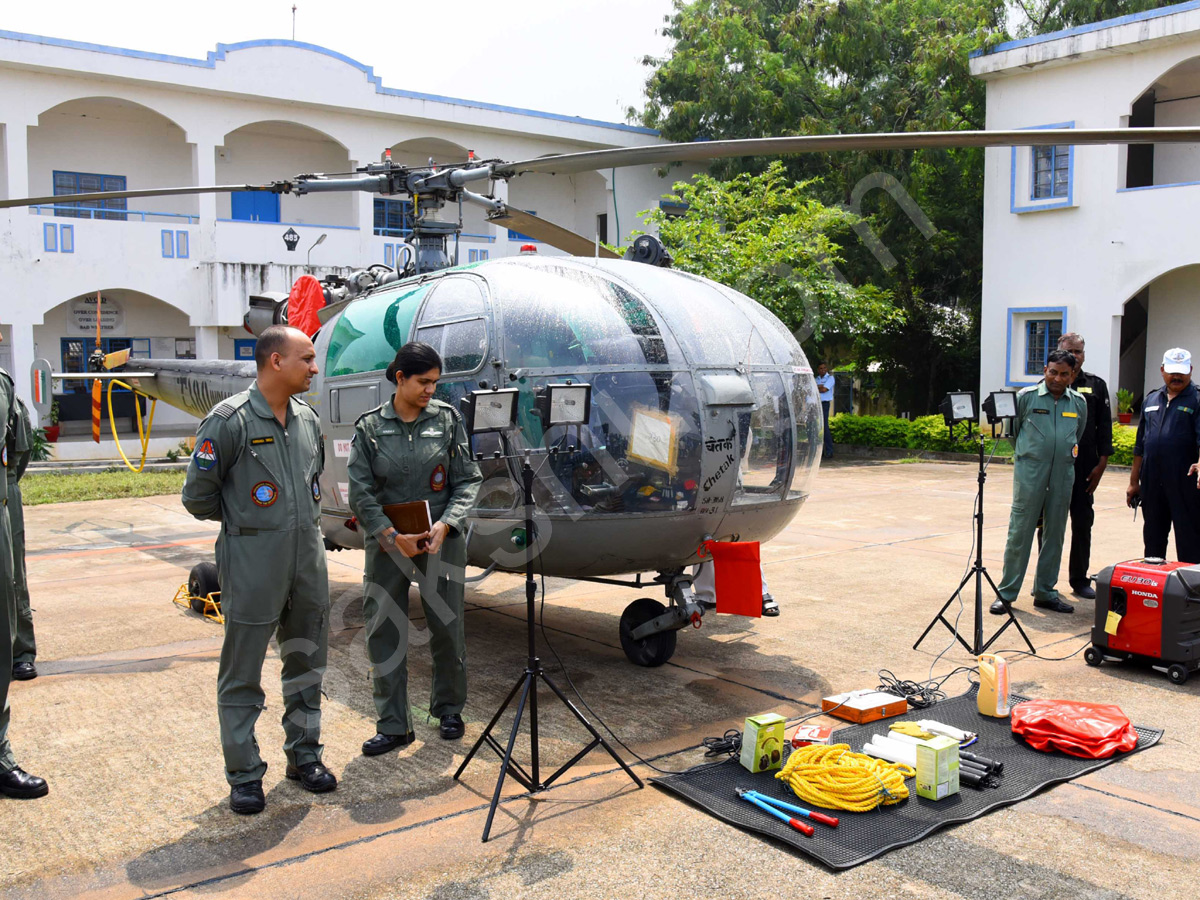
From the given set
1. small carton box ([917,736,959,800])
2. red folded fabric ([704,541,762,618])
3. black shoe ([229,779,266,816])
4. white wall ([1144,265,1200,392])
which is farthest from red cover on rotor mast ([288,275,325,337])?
white wall ([1144,265,1200,392])

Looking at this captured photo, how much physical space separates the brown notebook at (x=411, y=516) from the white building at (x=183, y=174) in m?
16.4

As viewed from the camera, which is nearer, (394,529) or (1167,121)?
(394,529)

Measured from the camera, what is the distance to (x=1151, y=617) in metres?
5.36

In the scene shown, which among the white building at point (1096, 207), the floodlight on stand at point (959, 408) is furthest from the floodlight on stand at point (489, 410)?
the white building at point (1096, 207)

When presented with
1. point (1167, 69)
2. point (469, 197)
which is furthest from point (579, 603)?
point (1167, 69)

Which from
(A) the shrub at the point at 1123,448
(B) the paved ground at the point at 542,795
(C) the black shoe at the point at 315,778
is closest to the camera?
(B) the paved ground at the point at 542,795

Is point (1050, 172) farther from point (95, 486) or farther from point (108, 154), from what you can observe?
point (108, 154)

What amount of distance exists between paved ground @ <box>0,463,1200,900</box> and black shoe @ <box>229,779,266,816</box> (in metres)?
0.07

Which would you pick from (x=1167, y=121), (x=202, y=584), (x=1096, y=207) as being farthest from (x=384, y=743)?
(x=1167, y=121)

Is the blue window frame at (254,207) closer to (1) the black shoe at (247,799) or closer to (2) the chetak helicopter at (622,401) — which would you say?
(2) the chetak helicopter at (622,401)

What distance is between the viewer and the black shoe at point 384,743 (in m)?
4.38

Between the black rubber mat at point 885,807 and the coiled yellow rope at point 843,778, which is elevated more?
the coiled yellow rope at point 843,778

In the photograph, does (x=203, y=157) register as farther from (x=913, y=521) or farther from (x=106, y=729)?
(x=106, y=729)

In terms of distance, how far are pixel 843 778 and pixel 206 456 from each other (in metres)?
2.71
